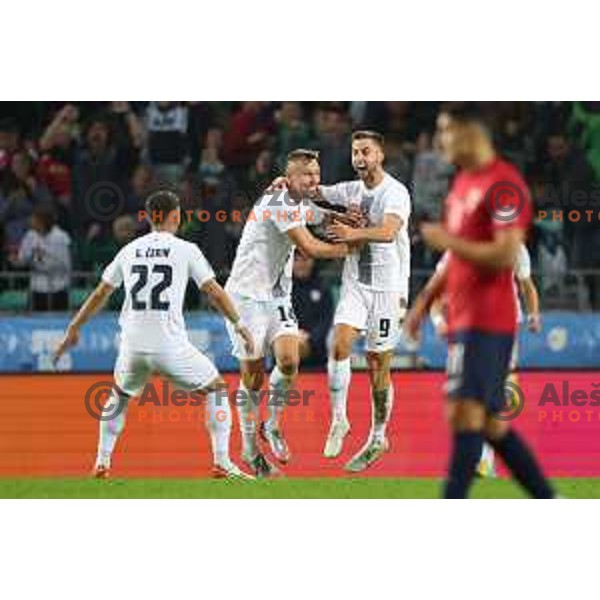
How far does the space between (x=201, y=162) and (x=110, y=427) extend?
5.67m

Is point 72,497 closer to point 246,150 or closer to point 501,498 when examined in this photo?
point 501,498

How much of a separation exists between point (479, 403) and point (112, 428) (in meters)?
4.50

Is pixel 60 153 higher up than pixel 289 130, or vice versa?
pixel 289 130

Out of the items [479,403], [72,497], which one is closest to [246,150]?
[72,497]

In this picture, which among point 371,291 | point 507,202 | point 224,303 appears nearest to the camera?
point 507,202

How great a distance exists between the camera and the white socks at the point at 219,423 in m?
12.3

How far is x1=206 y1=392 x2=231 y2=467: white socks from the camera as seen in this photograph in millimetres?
12266

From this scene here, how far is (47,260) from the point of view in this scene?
57.5 ft

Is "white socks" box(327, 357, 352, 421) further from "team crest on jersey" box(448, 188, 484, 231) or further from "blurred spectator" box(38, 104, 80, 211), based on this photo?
"blurred spectator" box(38, 104, 80, 211)

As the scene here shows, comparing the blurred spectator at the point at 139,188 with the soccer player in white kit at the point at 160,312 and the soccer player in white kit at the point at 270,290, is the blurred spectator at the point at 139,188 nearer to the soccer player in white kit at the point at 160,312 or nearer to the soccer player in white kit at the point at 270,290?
the soccer player in white kit at the point at 270,290

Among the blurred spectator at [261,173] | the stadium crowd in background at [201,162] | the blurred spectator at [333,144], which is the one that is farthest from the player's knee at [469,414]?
the blurred spectator at [261,173]

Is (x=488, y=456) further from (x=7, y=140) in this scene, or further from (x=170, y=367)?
(x=7, y=140)

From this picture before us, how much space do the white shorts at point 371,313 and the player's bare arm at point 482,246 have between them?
4352 mm

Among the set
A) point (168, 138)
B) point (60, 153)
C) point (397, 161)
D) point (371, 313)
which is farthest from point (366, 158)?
point (60, 153)
